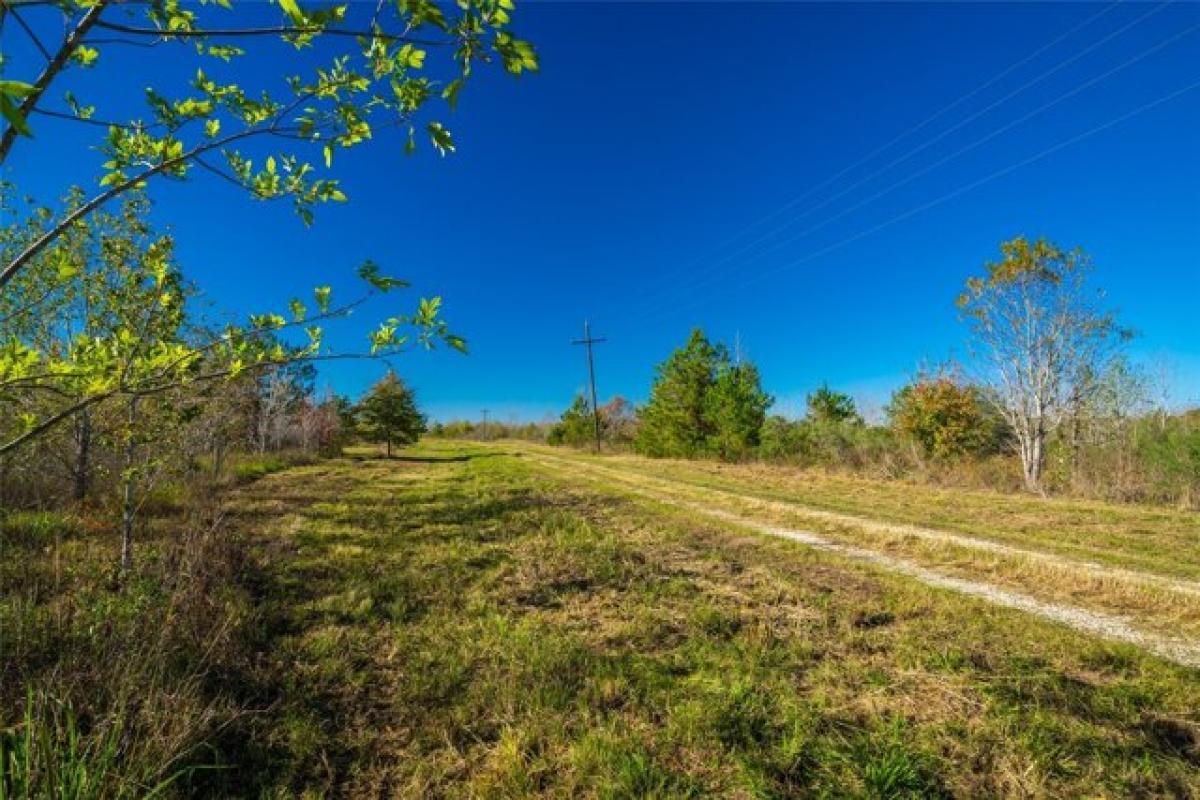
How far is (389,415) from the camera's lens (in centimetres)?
3716

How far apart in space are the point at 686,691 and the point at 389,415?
36436mm

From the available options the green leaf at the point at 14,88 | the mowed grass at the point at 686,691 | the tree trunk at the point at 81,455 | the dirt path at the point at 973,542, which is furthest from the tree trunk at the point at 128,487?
the dirt path at the point at 973,542

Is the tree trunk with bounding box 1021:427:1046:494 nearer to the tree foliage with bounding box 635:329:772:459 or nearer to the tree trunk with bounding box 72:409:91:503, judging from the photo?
the tree foliage with bounding box 635:329:772:459

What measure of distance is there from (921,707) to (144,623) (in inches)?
222

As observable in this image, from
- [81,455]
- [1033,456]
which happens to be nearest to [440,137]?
[81,455]

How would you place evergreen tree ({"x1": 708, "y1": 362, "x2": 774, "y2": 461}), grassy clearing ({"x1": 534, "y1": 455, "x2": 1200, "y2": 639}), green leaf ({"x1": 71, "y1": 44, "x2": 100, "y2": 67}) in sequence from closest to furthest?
green leaf ({"x1": 71, "y1": 44, "x2": 100, "y2": 67})
grassy clearing ({"x1": 534, "y1": 455, "x2": 1200, "y2": 639})
evergreen tree ({"x1": 708, "y1": 362, "x2": 774, "y2": 461})

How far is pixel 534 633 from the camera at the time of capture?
5.09 meters

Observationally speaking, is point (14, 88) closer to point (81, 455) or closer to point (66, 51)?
point (66, 51)

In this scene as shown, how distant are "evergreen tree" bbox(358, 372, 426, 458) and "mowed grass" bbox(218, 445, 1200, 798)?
103ft

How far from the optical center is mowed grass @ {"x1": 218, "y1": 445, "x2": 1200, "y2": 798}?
3.06m

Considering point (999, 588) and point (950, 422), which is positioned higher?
point (950, 422)

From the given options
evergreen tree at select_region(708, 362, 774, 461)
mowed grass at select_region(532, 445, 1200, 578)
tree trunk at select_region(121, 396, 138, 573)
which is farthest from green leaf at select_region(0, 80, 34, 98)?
evergreen tree at select_region(708, 362, 774, 461)

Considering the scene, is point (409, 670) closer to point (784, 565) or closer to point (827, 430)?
point (784, 565)

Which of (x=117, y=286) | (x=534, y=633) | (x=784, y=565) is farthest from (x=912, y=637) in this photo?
(x=117, y=286)
